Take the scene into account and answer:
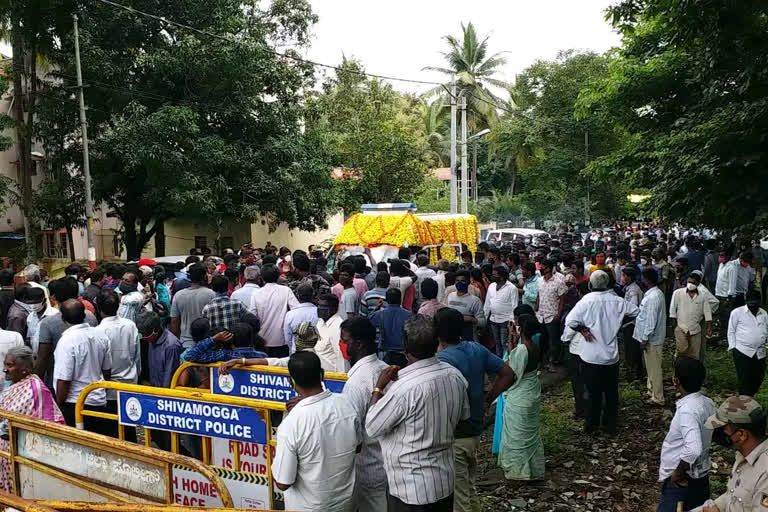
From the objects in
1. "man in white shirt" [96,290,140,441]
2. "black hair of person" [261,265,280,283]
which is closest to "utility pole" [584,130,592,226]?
"black hair of person" [261,265,280,283]

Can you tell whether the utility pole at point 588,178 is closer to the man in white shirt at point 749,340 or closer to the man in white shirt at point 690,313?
the man in white shirt at point 690,313

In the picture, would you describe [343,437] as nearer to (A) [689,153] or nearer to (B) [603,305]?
(B) [603,305]

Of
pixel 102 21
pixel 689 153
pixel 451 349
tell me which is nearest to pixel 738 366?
pixel 689 153

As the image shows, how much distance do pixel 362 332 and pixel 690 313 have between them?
628 centimetres

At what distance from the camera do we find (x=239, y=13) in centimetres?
2161

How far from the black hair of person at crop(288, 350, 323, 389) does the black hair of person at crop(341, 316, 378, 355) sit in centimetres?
77

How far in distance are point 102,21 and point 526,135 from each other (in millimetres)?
20502

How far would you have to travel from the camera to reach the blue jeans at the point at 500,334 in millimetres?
9555

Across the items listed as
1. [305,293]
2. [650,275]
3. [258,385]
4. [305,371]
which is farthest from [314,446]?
[650,275]

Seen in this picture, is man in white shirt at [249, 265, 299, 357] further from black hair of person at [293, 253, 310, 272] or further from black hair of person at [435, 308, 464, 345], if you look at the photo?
black hair of person at [435, 308, 464, 345]

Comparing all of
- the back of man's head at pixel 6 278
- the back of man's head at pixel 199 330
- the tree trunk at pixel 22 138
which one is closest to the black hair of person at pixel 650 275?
the back of man's head at pixel 199 330

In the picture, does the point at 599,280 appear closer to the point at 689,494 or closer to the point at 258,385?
the point at 689,494

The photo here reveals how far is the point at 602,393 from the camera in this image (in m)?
7.47

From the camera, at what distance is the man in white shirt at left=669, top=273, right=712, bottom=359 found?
8.63m
